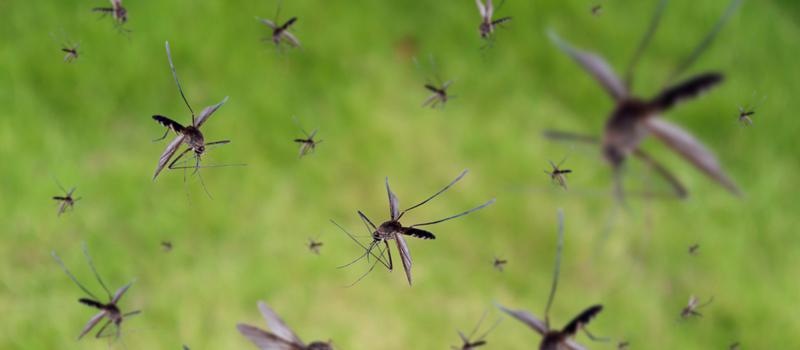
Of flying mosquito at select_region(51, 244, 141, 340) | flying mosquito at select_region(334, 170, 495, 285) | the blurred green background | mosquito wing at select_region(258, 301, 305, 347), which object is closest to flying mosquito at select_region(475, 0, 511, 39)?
the blurred green background

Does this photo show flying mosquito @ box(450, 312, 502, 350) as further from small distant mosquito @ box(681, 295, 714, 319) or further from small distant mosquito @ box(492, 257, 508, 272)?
small distant mosquito @ box(681, 295, 714, 319)

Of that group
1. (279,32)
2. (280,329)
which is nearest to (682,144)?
(280,329)

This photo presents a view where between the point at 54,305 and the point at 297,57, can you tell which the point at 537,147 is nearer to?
the point at 297,57

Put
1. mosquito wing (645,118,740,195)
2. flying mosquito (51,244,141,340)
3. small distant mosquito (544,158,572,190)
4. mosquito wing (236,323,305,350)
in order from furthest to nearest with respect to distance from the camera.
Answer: small distant mosquito (544,158,572,190) < flying mosquito (51,244,141,340) < mosquito wing (236,323,305,350) < mosquito wing (645,118,740,195)

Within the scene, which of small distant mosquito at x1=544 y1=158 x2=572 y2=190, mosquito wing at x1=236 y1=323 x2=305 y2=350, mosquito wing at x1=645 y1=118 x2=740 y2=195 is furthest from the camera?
small distant mosquito at x1=544 y1=158 x2=572 y2=190

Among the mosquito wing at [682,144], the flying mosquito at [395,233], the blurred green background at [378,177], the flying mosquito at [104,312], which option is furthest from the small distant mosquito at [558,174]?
the flying mosquito at [104,312]

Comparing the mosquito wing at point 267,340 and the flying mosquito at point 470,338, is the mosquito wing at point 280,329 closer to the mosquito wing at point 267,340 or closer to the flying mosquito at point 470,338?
the mosquito wing at point 267,340

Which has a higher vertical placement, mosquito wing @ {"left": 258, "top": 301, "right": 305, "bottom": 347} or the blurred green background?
the blurred green background
